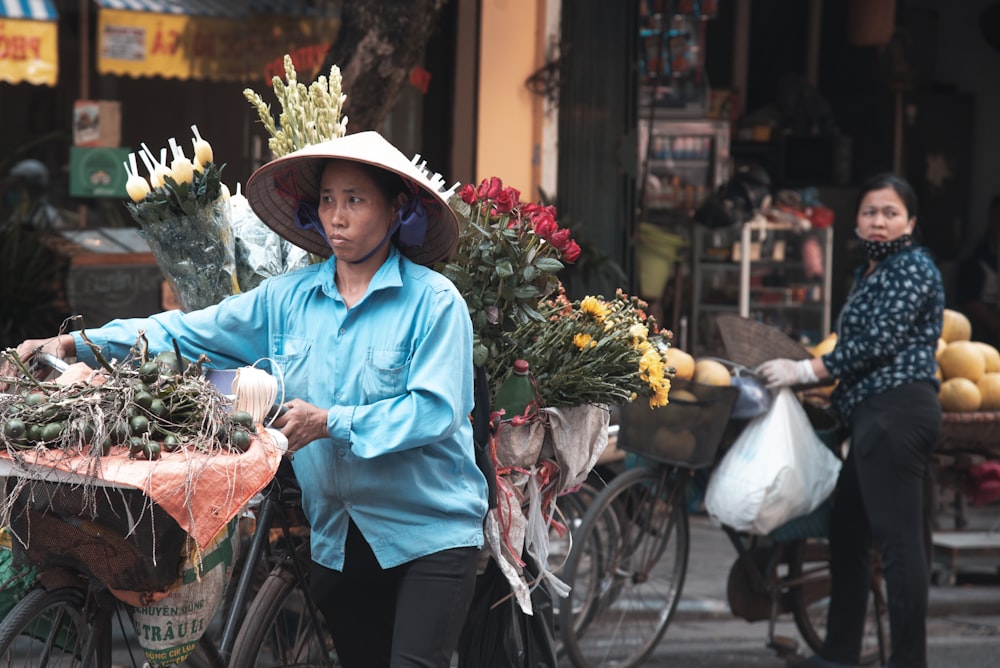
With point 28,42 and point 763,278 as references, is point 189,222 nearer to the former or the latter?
point 28,42

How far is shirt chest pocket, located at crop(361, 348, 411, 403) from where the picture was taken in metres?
3.08

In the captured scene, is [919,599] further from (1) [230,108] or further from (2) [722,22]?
(2) [722,22]

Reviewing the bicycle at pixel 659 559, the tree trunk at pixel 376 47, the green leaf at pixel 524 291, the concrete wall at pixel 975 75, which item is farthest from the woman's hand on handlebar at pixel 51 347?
the concrete wall at pixel 975 75

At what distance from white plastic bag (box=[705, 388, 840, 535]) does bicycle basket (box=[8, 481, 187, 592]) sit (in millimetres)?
2920

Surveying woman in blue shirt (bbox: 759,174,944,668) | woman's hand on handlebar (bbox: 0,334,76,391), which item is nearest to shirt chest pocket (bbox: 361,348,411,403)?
woman's hand on handlebar (bbox: 0,334,76,391)

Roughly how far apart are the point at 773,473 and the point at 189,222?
8.69 feet

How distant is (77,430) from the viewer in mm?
2650

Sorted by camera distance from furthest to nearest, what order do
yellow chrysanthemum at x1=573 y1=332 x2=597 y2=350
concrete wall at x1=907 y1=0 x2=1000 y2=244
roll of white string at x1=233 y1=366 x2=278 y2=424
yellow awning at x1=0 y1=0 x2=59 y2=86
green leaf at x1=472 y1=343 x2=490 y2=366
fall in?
1. concrete wall at x1=907 y1=0 x2=1000 y2=244
2. yellow awning at x1=0 y1=0 x2=59 y2=86
3. yellow chrysanthemum at x1=573 y1=332 x2=597 y2=350
4. green leaf at x1=472 y1=343 x2=490 y2=366
5. roll of white string at x1=233 y1=366 x2=278 y2=424

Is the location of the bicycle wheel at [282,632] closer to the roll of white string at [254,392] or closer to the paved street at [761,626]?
the roll of white string at [254,392]

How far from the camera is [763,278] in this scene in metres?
9.71

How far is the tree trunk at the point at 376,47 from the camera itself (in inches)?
244

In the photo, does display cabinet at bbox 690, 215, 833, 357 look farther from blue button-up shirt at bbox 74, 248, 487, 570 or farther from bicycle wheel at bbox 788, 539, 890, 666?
blue button-up shirt at bbox 74, 248, 487, 570

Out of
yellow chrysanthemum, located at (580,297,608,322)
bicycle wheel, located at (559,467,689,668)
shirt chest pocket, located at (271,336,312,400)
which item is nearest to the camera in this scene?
shirt chest pocket, located at (271,336,312,400)

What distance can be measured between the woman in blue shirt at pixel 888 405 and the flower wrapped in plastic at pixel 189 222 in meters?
2.52
